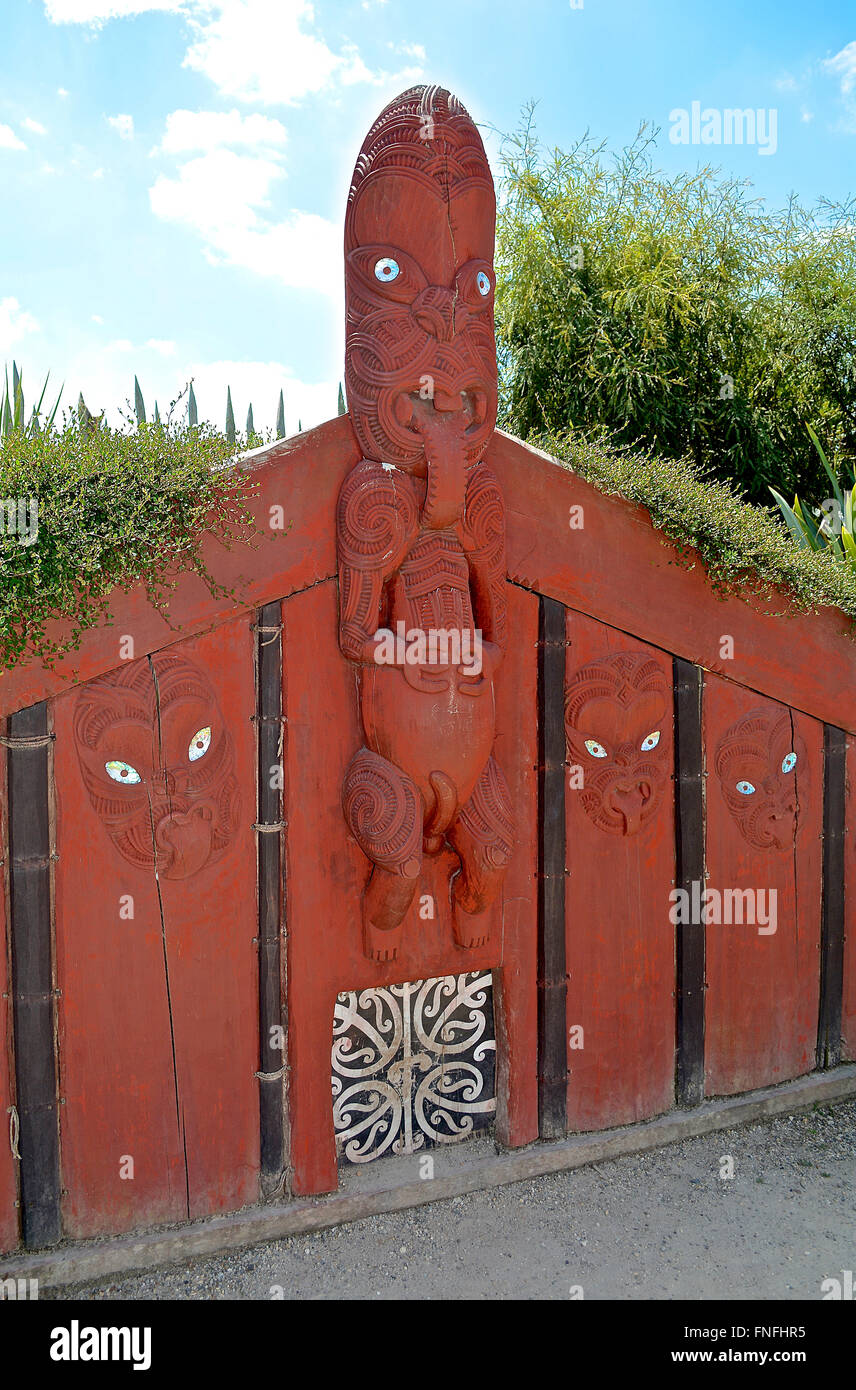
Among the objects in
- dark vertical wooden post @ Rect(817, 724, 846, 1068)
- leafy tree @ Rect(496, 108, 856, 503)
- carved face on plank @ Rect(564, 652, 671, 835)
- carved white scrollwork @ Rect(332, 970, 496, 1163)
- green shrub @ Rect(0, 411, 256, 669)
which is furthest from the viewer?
leafy tree @ Rect(496, 108, 856, 503)

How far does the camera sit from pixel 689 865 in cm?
517

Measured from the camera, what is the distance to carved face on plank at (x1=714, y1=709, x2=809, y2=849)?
527cm

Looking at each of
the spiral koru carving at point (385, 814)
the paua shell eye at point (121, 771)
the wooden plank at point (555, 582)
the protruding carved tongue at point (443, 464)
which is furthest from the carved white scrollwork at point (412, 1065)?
the protruding carved tongue at point (443, 464)

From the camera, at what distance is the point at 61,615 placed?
3643 mm

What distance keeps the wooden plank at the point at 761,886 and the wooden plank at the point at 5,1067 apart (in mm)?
3650

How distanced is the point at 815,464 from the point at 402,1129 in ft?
23.8

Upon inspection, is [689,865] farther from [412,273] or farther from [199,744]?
[412,273]

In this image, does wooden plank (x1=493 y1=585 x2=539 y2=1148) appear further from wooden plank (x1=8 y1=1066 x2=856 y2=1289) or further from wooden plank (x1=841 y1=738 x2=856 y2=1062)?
wooden plank (x1=841 y1=738 x2=856 y2=1062)

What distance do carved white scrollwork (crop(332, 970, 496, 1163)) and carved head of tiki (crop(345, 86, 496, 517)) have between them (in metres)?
2.60

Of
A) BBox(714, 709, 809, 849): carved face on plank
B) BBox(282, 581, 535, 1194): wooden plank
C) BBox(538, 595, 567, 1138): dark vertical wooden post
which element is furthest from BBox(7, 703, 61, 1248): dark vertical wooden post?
BBox(714, 709, 809, 849): carved face on plank

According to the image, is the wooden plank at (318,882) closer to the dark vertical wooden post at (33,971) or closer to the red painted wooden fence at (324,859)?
the red painted wooden fence at (324,859)

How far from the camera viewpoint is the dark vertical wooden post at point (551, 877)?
471cm

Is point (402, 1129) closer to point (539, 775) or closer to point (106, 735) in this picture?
point (539, 775)

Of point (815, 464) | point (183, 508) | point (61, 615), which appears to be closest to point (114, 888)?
point (61, 615)
